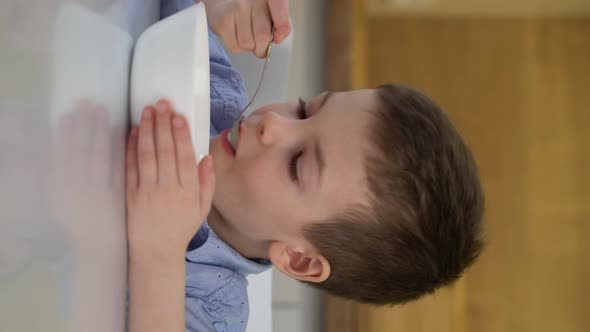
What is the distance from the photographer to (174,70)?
16.4 inches

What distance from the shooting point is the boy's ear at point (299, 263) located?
0.70 metres

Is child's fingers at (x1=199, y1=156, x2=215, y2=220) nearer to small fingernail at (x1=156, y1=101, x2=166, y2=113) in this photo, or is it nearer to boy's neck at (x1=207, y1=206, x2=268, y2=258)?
small fingernail at (x1=156, y1=101, x2=166, y2=113)

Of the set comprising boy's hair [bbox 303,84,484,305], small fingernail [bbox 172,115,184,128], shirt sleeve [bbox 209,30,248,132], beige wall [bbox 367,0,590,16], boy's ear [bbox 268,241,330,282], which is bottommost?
boy's ear [bbox 268,241,330,282]

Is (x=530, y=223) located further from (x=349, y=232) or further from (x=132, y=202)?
(x=132, y=202)

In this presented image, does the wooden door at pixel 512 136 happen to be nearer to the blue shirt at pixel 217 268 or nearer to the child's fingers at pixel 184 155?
the blue shirt at pixel 217 268

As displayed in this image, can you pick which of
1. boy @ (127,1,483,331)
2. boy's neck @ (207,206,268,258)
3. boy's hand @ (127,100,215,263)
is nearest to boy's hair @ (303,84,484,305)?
boy @ (127,1,483,331)

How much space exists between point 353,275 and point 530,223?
1.07 meters

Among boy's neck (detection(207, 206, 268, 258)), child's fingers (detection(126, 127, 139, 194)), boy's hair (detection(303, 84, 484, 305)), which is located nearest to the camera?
child's fingers (detection(126, 127, 139, 194))

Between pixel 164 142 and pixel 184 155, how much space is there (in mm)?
29

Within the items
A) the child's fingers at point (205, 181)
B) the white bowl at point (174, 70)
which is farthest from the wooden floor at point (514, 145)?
the white bowl at point (174, 70)

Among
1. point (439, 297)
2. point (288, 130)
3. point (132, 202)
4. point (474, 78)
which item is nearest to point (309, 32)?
point (474, 78)

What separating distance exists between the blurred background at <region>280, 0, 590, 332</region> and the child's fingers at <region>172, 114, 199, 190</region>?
1.07m

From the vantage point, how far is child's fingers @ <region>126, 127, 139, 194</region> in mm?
407

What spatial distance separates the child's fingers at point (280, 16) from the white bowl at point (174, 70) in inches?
9.0
